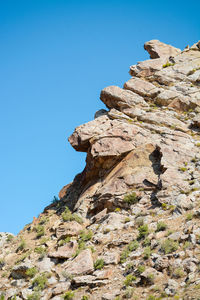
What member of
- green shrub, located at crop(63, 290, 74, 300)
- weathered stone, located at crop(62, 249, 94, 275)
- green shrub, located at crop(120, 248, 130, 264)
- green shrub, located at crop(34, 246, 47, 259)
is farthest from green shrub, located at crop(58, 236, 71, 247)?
green shrub, located at crop(63, 290, 74, 300)

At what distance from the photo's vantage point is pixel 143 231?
19375 millimetres

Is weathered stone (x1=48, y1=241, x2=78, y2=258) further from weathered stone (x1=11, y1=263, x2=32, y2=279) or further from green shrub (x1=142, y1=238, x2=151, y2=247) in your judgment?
green shrub (x1=142, y1=238, x2=151, y2=247)

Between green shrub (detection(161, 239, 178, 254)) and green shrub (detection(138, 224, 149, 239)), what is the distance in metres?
2.04

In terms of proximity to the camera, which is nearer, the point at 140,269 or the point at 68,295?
the point at 140,269

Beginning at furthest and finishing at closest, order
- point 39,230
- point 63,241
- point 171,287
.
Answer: point 39,230 < point 63,241 < point 171,287

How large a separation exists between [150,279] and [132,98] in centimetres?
1964

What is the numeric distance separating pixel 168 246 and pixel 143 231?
284 centimetres

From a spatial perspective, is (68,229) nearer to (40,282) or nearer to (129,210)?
(129,210)

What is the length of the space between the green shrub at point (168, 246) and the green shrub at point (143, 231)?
2035mm

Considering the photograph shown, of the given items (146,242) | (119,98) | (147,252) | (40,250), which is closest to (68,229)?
(40,250)

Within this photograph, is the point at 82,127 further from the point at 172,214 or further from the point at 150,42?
the point at 150,42

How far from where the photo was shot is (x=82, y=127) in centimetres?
2925

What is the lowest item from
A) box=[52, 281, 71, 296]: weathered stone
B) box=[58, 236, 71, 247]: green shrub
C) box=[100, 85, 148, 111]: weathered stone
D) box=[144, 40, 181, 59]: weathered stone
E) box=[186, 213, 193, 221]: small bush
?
box=[52, 281, 71, 296]: weathered stone

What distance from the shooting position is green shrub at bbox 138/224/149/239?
1910cm
